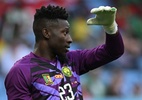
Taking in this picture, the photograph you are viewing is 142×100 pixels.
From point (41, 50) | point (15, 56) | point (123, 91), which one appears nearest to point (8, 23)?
point (15, 56)

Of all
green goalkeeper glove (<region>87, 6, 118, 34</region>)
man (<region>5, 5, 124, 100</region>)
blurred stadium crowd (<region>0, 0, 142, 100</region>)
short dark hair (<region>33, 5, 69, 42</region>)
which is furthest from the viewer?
blurred stadium crowd (<region>0, 0, 142, 100</region>)

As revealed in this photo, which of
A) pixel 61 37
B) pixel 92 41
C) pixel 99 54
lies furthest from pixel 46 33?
pixel 92 41

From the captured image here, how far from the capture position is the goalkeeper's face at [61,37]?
5.54m

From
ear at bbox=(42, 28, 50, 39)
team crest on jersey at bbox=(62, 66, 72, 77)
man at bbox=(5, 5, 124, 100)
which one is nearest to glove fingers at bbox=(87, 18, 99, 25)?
man at bbox=(5, 5, 124, 100)

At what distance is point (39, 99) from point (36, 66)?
311 mm

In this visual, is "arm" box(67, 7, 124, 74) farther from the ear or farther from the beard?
the ear

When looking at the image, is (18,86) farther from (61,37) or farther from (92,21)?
(92,21)

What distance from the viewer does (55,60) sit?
5680 millimetres

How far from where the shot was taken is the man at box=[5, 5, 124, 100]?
5.42 metres

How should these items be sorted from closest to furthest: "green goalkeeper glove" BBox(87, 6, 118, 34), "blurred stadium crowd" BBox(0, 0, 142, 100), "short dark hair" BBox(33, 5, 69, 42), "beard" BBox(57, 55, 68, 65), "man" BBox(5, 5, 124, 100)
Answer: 1. "green goalkeeper glove" BBox(87, 6, 118, 34)
2. "man" BBox(5, 5, 124, 100)
3. "short dark hair" BBox(33, 5, 69, 42)
4. "beard" BBox(57, 55, 68, 65)
5. "blurred stadium crowd" BBox(0, 0, 142, 100)

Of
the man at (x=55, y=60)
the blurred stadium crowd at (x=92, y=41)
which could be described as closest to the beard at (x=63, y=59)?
the man at (x=55, y=60)

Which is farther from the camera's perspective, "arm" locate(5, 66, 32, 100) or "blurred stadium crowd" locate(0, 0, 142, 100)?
"blurred stadium crowd" locate(0, 0, 142, 100)

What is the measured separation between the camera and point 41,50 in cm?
566

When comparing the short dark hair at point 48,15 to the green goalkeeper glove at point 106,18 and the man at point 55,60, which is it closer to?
the man at point 55,60
